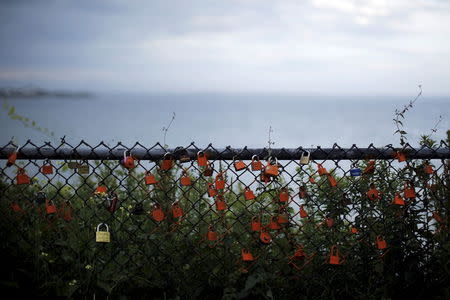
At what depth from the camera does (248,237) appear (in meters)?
4.60

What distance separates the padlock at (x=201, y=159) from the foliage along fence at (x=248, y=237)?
0.04 ft

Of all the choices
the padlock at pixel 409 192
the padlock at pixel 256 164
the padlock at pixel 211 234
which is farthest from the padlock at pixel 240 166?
the padlock at pixel 409 192

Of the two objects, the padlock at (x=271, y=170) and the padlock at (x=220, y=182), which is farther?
the padlock at (x=220, y=182)

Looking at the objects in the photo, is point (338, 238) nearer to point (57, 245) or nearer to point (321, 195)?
point (321, 195)

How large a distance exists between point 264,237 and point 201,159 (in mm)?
706

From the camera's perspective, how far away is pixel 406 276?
14.6 feet

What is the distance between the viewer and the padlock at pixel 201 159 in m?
4.12

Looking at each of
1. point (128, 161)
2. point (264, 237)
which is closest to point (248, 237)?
point (264, 237)

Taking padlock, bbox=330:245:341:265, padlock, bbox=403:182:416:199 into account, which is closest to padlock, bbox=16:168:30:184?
padlock, bbox=330:245:341:265

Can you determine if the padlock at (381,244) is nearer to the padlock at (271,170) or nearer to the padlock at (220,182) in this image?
the padlock at (271,170)

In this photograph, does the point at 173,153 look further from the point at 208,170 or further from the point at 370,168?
the point at 370,168

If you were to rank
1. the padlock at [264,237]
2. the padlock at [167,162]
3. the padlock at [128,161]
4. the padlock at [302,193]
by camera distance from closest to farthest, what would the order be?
the padlock at [128,161] < the padlock at [167,162] < the padlock at [264,237] < the padlock at [302,193]

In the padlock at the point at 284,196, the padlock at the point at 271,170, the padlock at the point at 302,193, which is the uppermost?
the padlock at the point at 271,170

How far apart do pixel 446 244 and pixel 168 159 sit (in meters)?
2.09
